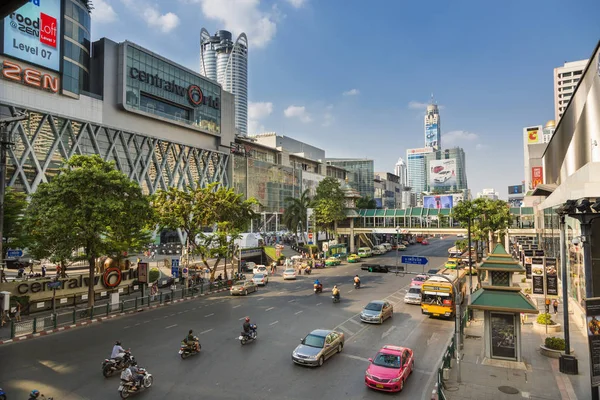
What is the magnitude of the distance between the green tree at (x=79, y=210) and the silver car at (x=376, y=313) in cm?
1828

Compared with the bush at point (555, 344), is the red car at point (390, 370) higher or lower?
higher

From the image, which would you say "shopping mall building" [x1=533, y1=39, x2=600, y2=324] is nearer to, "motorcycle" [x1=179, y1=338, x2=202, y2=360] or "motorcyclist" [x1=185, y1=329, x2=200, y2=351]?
"motorcyclist" [x1=185, y1=329, x2=200, y2=351]

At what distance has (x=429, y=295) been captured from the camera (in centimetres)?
2855

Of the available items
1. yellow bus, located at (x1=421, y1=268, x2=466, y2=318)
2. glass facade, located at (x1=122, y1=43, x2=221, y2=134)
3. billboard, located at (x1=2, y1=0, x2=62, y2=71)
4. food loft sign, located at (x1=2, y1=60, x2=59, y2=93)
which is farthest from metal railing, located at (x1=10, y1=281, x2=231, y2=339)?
glass facade, located at (x1=122, y1=43, x2=221, y2=134)

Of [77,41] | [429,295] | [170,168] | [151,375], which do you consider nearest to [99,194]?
[151,375]

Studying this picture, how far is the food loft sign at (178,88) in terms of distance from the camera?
71.1 meters

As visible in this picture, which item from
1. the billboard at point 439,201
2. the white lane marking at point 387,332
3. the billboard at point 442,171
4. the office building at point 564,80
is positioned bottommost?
the white lane marking at point 387,332

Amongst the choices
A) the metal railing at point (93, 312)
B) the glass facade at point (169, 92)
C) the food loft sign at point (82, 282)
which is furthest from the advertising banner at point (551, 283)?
the glass facade at point (169, 92)

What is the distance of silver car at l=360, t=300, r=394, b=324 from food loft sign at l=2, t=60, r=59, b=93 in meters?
53.1

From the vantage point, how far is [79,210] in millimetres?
26859

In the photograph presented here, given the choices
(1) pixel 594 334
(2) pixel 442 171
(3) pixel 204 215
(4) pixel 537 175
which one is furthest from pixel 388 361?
(2) pixel 442 171

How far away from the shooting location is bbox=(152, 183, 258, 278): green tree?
40375 millimetres

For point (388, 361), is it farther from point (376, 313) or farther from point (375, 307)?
point (375, 307)

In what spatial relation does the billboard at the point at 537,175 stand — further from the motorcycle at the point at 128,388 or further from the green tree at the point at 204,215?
the motorcycle at the point at 128,388
